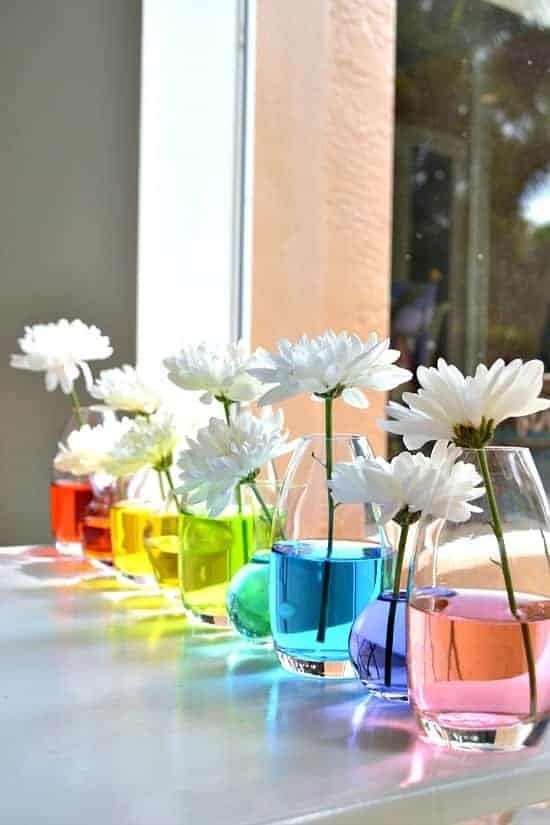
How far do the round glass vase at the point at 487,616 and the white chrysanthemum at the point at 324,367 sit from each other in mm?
138

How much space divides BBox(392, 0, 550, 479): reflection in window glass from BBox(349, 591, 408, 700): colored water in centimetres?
69

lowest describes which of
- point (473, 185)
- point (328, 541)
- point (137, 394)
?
point (328, 541)

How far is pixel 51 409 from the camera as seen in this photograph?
5.97 feet

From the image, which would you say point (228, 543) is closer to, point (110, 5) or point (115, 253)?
point (115, 253)

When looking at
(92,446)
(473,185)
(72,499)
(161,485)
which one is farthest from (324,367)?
(473,185)

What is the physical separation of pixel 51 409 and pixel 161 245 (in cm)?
37

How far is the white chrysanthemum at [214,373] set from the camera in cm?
90

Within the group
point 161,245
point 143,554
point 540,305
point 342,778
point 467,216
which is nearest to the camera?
point 342,778

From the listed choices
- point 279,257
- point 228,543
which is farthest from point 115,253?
point 228,543

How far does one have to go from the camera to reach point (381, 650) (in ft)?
2.34

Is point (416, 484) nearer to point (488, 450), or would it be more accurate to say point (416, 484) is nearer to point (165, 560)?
point (488, 450)

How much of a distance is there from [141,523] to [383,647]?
460mm

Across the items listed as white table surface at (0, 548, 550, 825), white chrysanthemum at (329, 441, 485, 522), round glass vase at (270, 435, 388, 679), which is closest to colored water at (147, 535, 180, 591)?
white table surface at (0, 548, 550, 825)

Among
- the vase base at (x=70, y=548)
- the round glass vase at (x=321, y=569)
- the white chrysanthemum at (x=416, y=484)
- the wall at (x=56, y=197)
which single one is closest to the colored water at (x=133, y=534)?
the vase base at (x=70, y=548)
